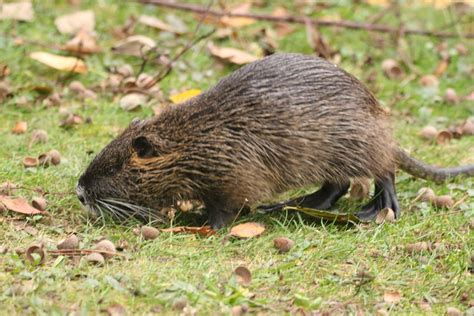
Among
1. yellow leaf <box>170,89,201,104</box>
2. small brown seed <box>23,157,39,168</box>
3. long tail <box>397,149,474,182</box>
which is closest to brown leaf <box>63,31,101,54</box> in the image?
yellow leaf <box>170,89,201,104</box>

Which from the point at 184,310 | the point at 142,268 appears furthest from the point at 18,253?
the point at 184,310

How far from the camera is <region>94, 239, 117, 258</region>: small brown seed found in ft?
15.5

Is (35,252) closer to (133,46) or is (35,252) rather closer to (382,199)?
(382,199)

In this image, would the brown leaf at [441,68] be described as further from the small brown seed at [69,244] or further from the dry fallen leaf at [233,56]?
the small brown seed at [69,244]

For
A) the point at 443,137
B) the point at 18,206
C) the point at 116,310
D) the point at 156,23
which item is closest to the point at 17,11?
the point at 156,23

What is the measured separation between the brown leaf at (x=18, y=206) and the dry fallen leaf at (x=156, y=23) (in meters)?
3.52

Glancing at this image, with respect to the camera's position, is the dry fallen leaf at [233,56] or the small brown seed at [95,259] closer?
the small brown seed at [95,259]

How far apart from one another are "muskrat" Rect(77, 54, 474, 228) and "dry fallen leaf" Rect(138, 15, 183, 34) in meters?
2.90

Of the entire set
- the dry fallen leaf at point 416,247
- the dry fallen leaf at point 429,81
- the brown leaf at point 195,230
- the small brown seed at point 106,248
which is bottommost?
the dry fallen leaf at point 429,81

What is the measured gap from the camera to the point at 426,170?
6.34 meters

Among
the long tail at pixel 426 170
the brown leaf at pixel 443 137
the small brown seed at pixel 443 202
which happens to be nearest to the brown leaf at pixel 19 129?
the long tail at pixel 426 170

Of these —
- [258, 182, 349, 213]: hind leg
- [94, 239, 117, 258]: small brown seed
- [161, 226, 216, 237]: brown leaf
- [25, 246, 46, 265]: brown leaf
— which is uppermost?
[25, 246, 46, 265]: brown leaf

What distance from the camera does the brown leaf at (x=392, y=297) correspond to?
178 inches

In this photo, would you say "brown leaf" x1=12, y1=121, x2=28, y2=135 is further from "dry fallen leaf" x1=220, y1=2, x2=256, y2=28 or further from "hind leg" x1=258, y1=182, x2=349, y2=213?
"dry fallen leaf" x1=220, y1=2, x2=256, y2=28
